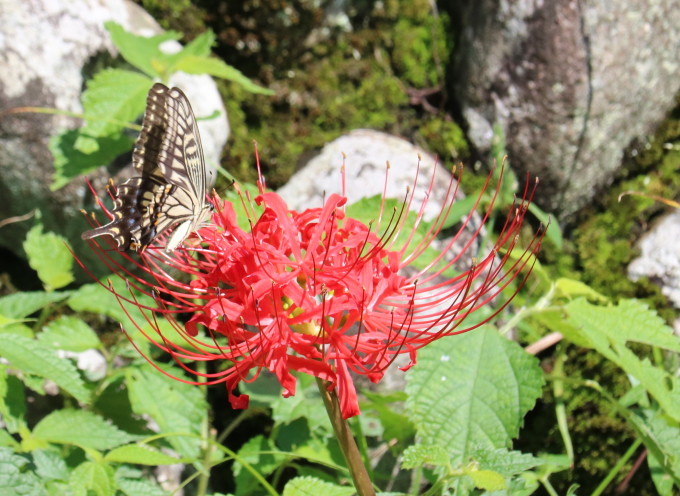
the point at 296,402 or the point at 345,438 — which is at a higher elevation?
the point at 345,438

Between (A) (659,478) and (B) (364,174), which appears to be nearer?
(A) (659,478)

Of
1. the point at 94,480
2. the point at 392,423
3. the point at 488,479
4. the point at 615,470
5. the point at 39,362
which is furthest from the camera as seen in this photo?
the point at 392,423

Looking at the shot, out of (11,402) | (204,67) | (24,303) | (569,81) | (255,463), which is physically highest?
(569,81)

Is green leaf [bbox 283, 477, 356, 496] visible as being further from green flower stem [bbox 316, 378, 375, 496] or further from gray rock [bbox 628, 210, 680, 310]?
gray rock [bbox 628, 210, 680, 310]

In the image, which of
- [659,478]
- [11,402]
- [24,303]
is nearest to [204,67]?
[24,303]

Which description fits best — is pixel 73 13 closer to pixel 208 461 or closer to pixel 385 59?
pixel 385 59

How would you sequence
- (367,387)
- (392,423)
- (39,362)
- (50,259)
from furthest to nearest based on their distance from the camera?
1. (367,387)
2. (50,259)
3. (392,423)
4. (39,362)

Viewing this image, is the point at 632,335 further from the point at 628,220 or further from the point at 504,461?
the point at 628,220
